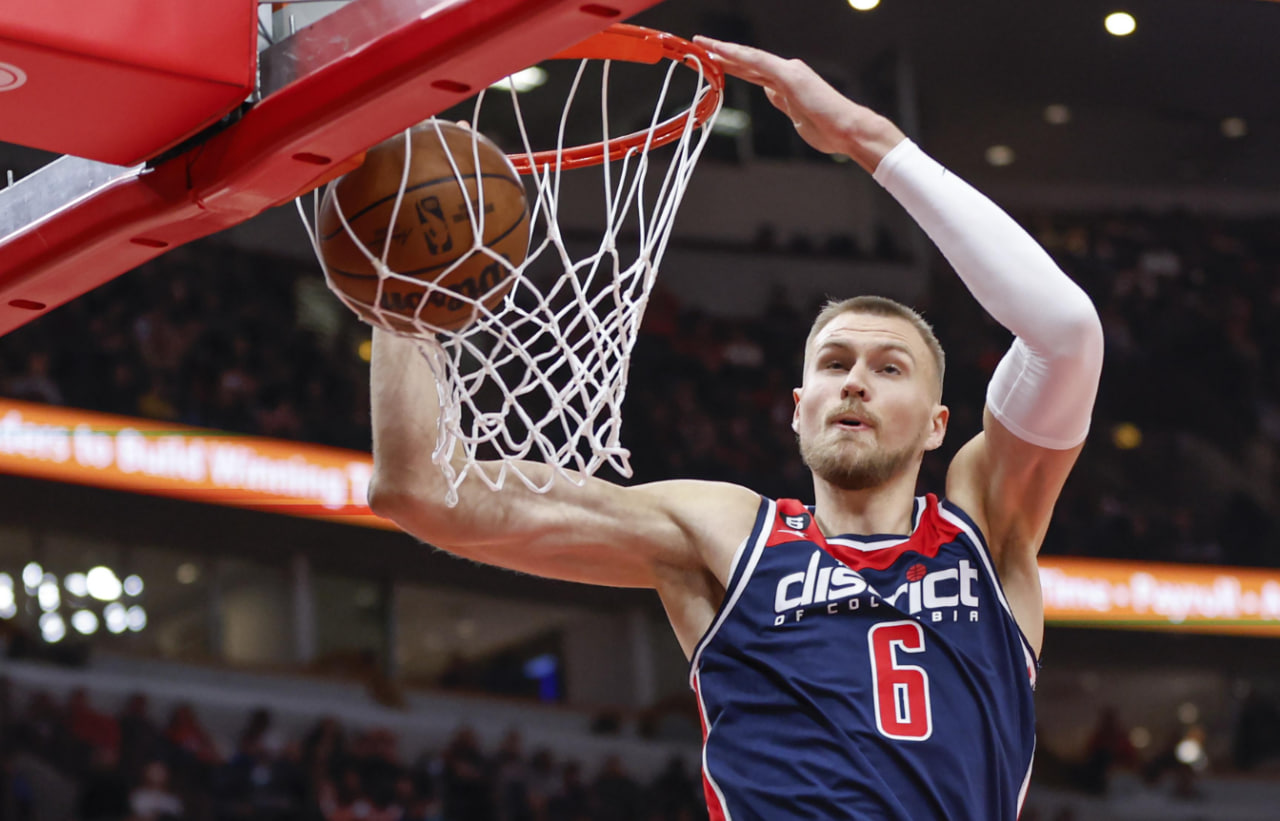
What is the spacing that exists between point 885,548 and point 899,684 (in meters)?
0.27

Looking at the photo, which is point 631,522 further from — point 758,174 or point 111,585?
point 758,174

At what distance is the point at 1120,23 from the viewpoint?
11.5 m

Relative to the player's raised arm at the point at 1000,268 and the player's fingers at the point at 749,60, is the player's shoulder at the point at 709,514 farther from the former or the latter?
the player's fingers at the point at 749,60

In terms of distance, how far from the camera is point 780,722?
2.43 m

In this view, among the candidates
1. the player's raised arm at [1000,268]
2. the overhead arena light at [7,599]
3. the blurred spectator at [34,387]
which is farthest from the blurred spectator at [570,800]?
the player's raised arm at [1000,268]

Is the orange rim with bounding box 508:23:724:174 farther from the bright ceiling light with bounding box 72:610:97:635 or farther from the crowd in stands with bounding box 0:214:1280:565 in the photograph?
the bright ceiling light with bounding box 72:610:97:635

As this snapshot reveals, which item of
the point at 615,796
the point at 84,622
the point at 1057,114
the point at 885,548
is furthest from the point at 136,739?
the point at 1057,114

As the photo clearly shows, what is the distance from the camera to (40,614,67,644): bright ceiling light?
10695mm

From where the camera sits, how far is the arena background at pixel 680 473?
9.77 m

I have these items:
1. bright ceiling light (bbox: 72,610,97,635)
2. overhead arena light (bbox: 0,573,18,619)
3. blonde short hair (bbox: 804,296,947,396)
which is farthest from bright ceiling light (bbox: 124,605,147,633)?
blonde short hair (bbox: 804,296,947,396)

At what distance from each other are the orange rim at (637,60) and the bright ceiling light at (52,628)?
8.94 meters

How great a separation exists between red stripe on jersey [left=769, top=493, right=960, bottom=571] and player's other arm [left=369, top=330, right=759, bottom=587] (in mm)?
79

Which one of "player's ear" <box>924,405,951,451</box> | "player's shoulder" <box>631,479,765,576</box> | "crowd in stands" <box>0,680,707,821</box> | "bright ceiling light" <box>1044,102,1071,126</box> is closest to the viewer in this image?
"player's shoulder" <box>631,479,765,576</box>

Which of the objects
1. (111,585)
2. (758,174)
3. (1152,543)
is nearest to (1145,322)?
(1152,543)
